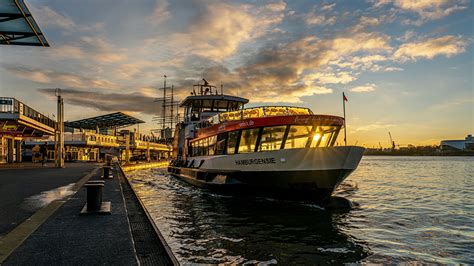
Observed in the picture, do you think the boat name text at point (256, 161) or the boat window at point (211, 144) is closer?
the boat name text at point (256, 161)

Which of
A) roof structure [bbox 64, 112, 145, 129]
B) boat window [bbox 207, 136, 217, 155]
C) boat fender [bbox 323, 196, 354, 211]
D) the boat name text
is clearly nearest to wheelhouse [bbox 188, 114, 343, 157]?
the boat name text

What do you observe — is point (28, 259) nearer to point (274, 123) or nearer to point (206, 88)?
point (274, 123)

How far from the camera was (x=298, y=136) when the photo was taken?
55.2ft

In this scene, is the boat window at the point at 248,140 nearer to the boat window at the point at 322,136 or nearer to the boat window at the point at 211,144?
the boat window at the point at 322,136

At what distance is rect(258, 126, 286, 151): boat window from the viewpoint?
54.8ft

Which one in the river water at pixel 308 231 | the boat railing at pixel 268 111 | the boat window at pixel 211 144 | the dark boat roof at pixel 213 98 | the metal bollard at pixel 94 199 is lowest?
the river water at pixel 308 231

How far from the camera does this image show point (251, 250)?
31.0 ft

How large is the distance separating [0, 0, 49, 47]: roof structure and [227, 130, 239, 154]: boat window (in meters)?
13.4

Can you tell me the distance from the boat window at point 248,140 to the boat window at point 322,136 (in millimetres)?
3005

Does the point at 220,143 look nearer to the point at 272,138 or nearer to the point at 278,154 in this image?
the point at 272,138

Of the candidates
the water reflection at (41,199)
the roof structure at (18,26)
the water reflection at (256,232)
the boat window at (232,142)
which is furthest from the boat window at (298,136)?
the roof structure at (18,26)

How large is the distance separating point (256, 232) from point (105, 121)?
8824cm

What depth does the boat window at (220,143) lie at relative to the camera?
1968cm

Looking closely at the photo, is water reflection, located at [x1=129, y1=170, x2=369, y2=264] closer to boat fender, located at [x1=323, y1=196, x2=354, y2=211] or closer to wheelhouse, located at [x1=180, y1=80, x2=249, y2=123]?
boat fender, located at [x1=323, y1=196, x2=354, y2=211]
